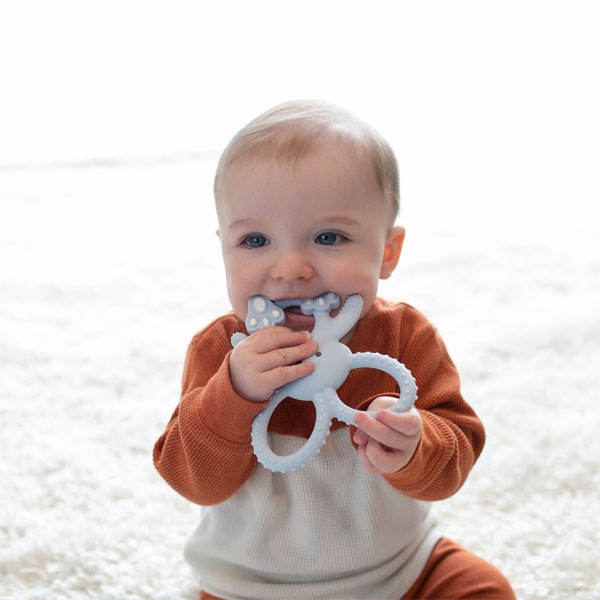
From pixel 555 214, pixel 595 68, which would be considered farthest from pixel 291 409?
pixel 595 68

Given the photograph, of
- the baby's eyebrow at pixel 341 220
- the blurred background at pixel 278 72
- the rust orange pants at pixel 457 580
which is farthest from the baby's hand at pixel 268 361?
the blurred background at pixel 278 72

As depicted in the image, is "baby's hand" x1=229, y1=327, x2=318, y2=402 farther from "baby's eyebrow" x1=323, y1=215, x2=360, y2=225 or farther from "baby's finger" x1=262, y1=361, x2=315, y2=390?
"baby's eyebrow" x1=323, y1=215, x2=360, y2=225

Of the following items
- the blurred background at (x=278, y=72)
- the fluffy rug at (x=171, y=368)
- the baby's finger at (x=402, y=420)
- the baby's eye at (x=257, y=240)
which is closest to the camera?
the baby's finger at (x=402, y=420)

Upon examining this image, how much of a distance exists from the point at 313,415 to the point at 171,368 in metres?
0.57

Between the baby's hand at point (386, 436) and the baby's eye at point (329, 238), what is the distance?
16cm

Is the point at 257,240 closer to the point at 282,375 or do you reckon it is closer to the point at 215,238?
the point at 282,375

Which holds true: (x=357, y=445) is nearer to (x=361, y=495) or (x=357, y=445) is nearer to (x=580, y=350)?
(x=361, y=495)

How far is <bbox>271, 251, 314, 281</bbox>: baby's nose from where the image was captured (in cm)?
73

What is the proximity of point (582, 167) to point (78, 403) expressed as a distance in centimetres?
197

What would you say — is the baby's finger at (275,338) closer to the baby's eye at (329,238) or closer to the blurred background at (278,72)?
the baby's eye at (329,238)

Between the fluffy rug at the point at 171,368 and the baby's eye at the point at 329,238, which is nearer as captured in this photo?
the baby's eye at the point at 329,238

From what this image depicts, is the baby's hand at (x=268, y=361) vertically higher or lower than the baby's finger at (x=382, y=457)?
higher

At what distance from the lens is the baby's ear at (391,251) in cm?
85

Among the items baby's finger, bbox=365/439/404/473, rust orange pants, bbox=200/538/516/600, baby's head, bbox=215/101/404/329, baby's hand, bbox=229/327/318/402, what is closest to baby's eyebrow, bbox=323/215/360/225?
baby's head, bbox=215/101/404/329
